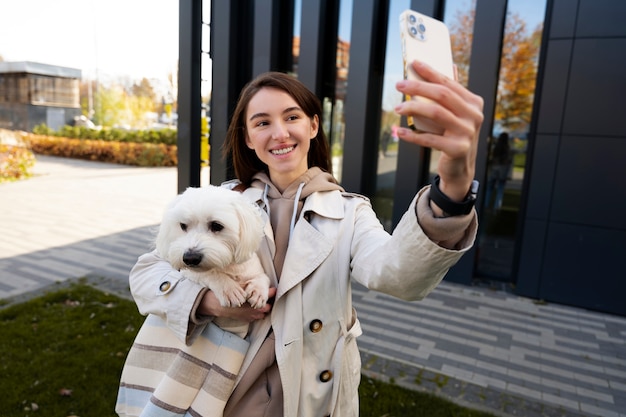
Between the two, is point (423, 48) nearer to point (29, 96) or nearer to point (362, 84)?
point (362, 84)

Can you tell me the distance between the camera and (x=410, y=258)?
1114 millimetres

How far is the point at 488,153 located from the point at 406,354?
3458mm

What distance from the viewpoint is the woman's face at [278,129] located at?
5.33 ft

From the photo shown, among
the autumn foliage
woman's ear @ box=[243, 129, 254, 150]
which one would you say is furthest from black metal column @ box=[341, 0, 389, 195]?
the autumn foliage

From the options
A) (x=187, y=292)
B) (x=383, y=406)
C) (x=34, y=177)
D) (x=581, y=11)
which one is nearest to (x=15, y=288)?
(x=383, y=406)

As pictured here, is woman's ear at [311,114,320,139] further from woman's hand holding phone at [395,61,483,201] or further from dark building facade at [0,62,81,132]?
dark building facade at [0,62,81,132]

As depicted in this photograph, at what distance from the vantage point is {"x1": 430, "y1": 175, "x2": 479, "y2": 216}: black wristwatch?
1.00 m

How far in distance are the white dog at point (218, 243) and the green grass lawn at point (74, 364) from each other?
2.31 m

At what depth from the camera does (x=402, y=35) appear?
0.91 m

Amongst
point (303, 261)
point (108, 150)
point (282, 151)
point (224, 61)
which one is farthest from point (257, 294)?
point (108, 150)

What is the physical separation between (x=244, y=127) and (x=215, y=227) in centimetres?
51

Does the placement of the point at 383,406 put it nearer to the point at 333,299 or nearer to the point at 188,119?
the point at 333,299

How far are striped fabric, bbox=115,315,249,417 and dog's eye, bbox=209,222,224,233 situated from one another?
353 millimetres

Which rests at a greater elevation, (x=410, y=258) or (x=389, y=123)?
(x=389, y=123)
